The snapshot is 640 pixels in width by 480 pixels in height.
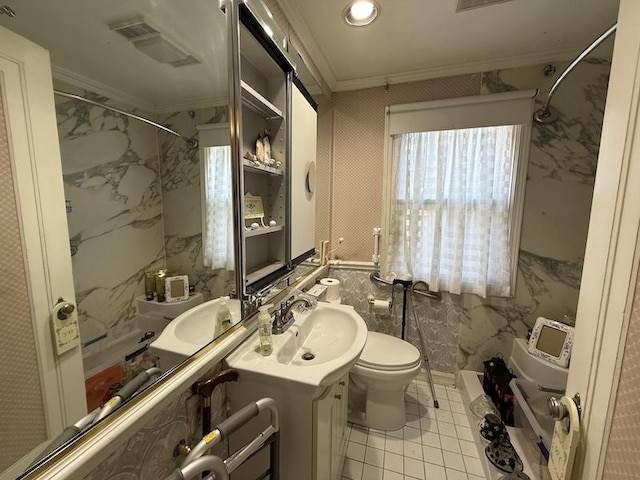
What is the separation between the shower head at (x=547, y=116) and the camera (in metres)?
1.78

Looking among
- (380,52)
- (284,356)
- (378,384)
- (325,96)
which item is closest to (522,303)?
(378,384)

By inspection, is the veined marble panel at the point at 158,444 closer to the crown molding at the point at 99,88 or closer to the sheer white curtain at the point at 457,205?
the crown molding at the point at 99,88

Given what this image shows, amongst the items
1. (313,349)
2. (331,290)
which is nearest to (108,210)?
(313,349)

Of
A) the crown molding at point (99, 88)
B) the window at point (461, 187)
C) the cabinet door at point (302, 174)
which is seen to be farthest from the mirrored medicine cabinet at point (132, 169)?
the window at point (461, 187)

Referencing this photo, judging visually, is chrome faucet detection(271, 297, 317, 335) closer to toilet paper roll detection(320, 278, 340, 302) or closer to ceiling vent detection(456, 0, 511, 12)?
toilet paper roll detection(320, 278, 340, 302)

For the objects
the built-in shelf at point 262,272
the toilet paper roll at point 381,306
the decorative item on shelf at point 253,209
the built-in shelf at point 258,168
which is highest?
the built-in shelf at point 258,168

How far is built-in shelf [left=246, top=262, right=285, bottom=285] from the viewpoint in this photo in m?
1.22

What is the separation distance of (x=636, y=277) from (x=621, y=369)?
6.5 inches

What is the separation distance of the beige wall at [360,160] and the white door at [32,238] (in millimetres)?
1946

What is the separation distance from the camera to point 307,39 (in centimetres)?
164

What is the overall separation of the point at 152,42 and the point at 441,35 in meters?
1.66

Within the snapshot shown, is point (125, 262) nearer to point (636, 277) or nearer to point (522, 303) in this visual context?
point (636, 277)

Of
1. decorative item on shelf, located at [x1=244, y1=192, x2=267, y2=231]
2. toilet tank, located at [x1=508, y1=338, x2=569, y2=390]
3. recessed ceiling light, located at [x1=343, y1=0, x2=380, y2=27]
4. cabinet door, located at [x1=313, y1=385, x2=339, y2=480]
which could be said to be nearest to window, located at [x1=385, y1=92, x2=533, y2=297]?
toilet tank, located at [x1=508, y1=338, x2=569, y2=390]

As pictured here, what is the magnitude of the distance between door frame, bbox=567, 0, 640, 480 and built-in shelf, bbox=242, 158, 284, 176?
1046mm
